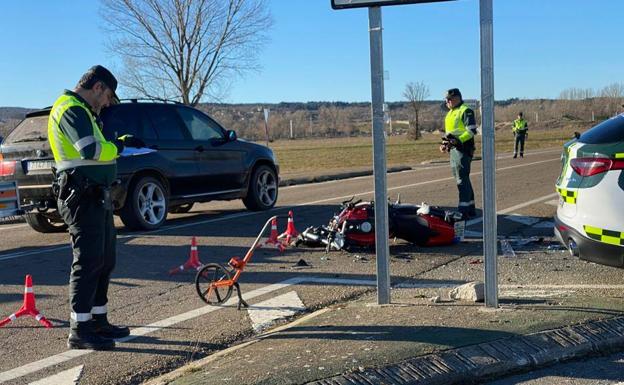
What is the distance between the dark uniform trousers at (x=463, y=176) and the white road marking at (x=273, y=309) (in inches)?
193

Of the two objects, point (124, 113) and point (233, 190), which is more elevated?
point (124, 113)

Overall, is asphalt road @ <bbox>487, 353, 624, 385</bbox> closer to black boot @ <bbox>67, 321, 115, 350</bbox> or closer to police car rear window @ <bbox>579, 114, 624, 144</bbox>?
police car rear window @ <bbox>579, 114, 624, 144</bbox>

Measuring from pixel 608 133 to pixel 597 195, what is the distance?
0.54 meters

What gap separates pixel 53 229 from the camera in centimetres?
1075

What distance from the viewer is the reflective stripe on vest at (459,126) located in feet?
34.3

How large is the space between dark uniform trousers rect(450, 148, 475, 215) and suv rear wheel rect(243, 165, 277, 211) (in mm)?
3601

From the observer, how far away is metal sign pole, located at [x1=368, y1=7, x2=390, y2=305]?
509 centimetres

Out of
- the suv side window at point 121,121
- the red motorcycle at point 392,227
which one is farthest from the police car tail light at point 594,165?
the suv side window at point 121,121

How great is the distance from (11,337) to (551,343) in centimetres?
389

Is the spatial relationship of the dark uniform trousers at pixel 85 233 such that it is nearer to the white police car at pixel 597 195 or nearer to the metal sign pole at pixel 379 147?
the metal sign pole at pixel 379 147

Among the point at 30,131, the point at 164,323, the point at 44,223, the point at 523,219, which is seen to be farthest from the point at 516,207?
the point at 164,323

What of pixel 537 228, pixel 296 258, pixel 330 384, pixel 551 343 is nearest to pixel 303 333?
pixel 330 384

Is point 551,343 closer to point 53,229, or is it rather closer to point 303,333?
point 303,333

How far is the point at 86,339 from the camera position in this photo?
485 centimetres
